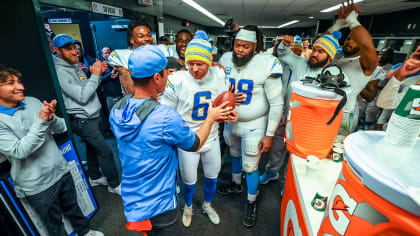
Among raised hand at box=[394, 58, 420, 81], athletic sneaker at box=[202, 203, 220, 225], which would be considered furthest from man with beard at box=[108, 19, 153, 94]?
raised hand at box=[394, 58, 420, 81]

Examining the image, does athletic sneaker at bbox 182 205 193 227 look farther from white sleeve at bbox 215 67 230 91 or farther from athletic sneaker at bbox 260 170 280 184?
white sleeve at bbox 215 67 230 91

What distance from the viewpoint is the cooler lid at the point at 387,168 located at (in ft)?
1.35

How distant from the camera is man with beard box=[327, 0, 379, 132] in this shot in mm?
1756

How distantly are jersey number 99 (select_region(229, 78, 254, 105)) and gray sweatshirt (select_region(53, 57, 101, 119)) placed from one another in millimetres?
1640

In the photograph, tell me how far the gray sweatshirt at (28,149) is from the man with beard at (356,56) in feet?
7.78

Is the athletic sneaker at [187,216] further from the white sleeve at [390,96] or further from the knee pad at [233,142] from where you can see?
the white sleeve at [390,96]

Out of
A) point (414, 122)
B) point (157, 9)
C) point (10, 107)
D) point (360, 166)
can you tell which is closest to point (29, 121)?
point (10, 107)

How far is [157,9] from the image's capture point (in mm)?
4840

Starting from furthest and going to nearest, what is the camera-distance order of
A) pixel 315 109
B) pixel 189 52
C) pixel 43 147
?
1. pixel 189 52
2. pixel 43 147
3. pixel 315 109

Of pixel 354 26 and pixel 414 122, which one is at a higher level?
pixel 354 26

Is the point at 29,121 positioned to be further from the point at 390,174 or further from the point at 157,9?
the point at 157,9

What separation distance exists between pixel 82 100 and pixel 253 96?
6.25ft

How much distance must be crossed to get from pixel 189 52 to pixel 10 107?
52.7 inches

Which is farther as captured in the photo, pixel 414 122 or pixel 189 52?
→ pixel 189 52
